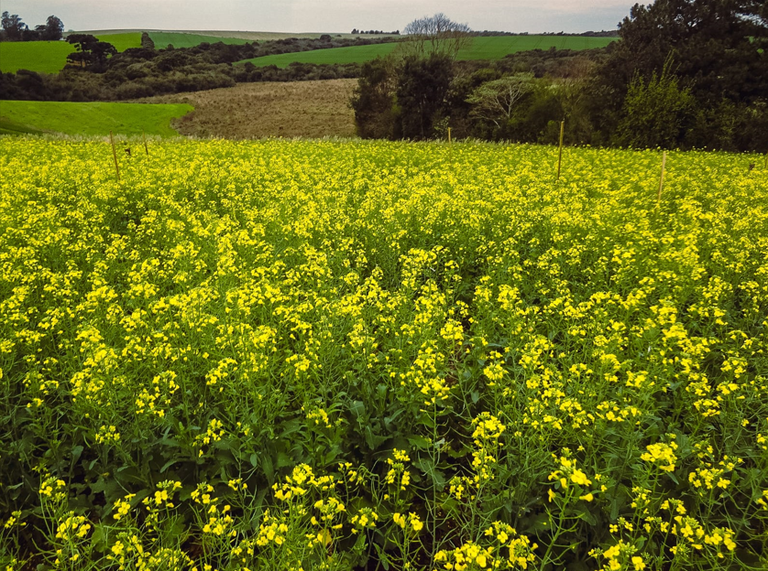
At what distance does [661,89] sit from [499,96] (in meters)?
17.5

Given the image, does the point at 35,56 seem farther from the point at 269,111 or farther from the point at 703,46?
the point at 703,46

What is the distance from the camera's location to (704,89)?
103 ft

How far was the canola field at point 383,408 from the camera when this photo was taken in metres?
3.12

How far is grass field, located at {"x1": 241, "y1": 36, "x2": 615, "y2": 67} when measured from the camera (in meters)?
84.7

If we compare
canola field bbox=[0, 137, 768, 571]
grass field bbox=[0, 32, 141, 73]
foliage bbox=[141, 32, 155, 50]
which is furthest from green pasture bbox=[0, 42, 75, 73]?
canola field bbox=[0, 137, 768, 571]

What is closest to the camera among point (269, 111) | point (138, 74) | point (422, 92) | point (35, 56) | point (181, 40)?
point (422, 92)

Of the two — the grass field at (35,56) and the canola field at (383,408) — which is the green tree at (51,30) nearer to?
the grass field at (35,56)

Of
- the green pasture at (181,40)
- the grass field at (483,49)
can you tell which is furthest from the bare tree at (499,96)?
the green pasture at (181,40)

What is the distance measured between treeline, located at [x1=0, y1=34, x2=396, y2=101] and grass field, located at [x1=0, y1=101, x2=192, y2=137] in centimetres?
1248

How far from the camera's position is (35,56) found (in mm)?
78188

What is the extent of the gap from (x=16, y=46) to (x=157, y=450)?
4525 inches

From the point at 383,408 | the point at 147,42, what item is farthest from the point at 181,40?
the point at 383,408

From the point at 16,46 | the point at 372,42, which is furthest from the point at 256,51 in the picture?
the point at 16,46

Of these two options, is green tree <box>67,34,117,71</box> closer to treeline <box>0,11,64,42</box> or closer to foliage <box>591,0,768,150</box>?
treeline <box>0,11,64,42</box>
